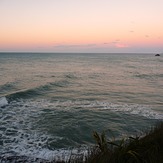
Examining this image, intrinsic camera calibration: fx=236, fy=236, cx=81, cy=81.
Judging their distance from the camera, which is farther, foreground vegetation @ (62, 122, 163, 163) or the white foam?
the white foam

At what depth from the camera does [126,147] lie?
6.29 m

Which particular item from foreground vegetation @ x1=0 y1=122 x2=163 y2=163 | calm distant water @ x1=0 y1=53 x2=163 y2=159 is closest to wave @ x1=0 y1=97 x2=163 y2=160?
calm distant water @ x1=0 y1=53 x2=163 y2=159

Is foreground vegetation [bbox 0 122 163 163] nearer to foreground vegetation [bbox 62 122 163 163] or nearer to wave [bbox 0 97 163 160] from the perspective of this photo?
foreground vegetation [bbox 62 122 163 163]

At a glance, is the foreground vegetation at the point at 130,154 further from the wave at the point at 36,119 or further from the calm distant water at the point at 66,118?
the calm distant water at the point at 66,118

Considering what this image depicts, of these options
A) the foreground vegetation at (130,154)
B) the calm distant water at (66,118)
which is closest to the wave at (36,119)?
the calm distant water at (66,118)

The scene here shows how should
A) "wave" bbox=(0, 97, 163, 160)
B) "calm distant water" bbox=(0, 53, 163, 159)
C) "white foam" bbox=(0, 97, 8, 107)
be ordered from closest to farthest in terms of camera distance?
"wave" bbox=(0, 97, 163, 160) → "calm distant water" bbox=(0, 53, 163, 159) → "white foam" bbox=(0, 97, 8, 107)

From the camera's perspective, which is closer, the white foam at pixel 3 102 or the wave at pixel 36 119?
the wave at pixel 36 119

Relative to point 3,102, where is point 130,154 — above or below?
above

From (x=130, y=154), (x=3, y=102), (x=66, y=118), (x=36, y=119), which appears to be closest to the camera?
(x=130, y=154)

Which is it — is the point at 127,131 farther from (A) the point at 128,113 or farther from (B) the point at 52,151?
(B) the point at 52,151

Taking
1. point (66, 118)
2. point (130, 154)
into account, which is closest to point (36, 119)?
point (66, 118)

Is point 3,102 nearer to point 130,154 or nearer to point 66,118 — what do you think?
point 66,118

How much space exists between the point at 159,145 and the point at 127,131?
700 cm

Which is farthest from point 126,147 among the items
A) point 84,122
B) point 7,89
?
point 7,89
